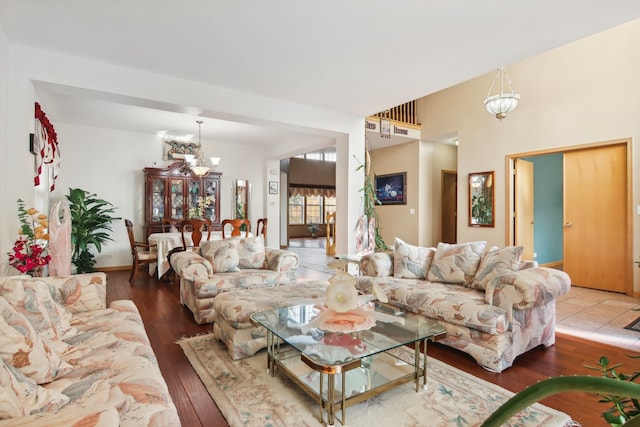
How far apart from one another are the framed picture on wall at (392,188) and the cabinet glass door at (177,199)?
4172 millimetres

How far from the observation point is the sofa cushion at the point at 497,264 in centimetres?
271

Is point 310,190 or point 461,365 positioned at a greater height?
point 310,190

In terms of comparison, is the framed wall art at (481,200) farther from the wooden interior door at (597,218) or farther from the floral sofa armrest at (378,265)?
the floral sofa armrest at (378,265)

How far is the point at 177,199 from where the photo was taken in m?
6.38

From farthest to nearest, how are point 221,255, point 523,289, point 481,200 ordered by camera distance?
point 481,200
point 221,255
point 523,289

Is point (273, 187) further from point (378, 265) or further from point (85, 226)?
point (378, 265)

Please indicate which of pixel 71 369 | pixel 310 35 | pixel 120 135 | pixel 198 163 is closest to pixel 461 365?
pixel 71 369

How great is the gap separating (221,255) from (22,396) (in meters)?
2.51

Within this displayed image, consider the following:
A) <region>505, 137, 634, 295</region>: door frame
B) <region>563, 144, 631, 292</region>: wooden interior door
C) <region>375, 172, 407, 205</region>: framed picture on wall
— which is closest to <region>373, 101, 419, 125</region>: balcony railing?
<region>375, 172, 407, 205</region>: framed picture on wall

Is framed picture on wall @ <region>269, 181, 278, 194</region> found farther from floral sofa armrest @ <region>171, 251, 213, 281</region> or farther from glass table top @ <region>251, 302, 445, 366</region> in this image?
glass table top @ <region>251, 302, 445, 366</region>

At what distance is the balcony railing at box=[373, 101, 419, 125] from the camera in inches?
262

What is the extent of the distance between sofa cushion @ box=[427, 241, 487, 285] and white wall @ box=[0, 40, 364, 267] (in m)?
1.87

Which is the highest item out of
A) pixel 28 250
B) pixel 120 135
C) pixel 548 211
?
pixel 120 135

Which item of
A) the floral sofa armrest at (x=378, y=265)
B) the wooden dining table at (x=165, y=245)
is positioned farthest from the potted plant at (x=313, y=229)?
the floral sofa armrest at (x=378, y=265)
